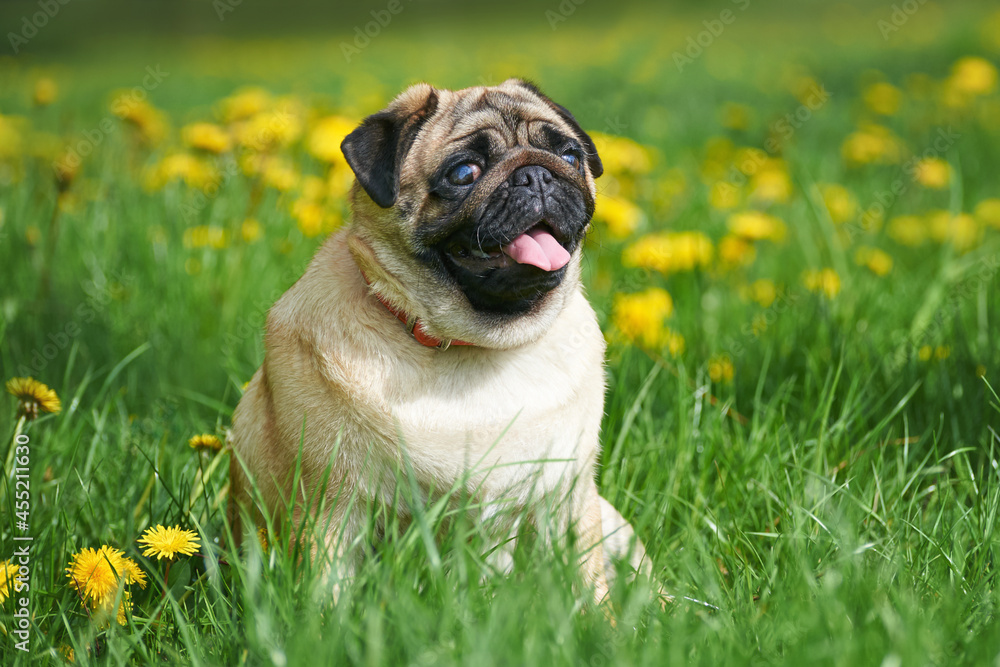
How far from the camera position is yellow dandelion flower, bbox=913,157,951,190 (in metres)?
5.07

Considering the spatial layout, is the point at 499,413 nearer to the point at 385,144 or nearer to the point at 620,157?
the point at 385,144

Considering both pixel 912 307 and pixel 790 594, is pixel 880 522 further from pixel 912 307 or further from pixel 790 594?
Result: pixel 912 307

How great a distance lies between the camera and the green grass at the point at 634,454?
1669 millimetres

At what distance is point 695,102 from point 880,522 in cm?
672

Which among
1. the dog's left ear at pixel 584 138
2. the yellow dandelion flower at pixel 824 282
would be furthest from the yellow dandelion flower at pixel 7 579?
the yellow dandelion flower at pixel 824 282

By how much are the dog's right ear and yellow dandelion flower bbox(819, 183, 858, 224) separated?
3127 millimetres

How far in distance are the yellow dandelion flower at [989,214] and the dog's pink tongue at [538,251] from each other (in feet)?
11.9

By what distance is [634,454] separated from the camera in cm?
285

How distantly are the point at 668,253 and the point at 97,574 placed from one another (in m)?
2.64

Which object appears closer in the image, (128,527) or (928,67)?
(128,527)

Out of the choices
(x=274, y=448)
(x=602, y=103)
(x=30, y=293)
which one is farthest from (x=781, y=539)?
(x=602, y=103)

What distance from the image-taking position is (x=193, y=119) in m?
7.32
